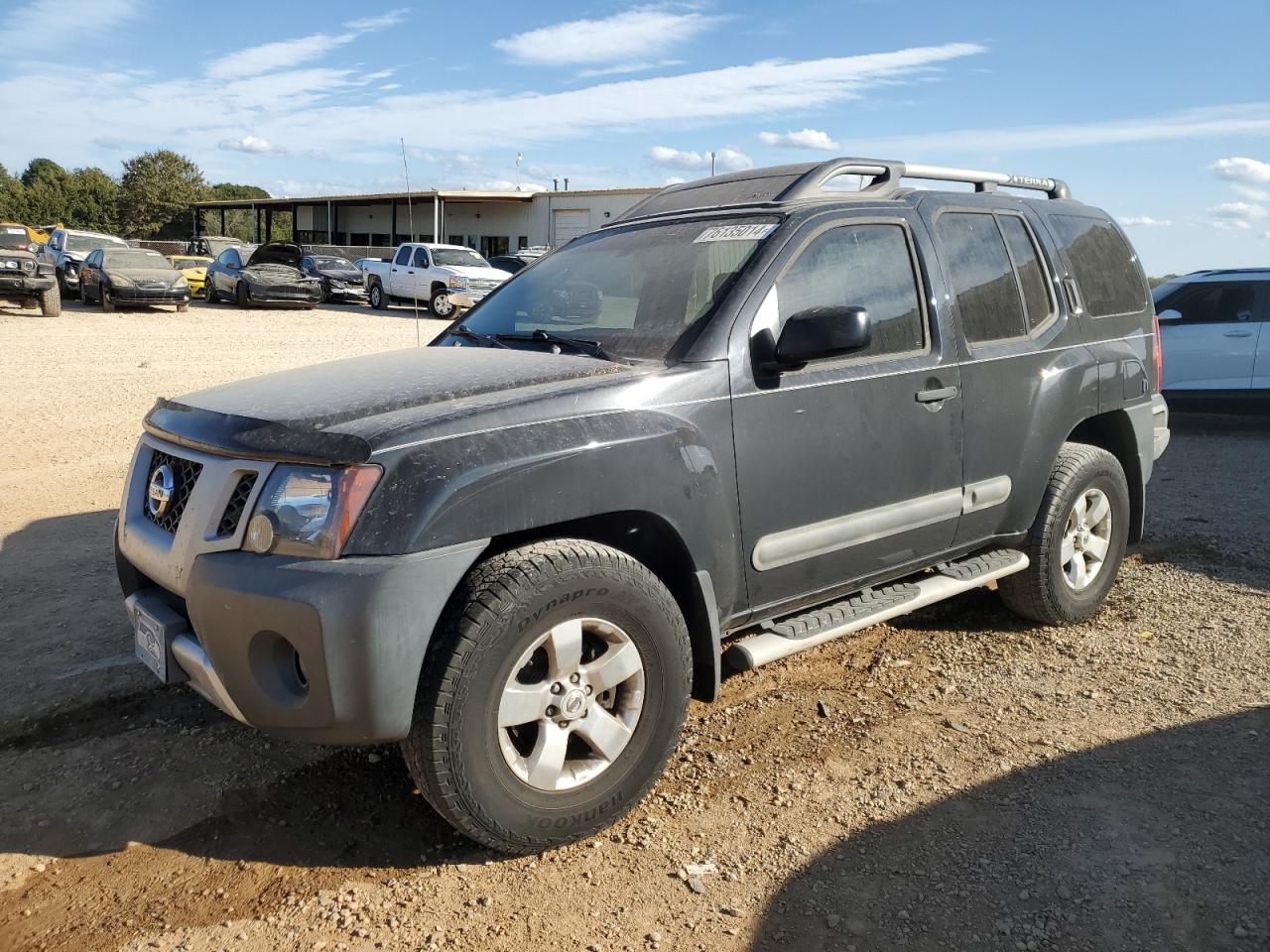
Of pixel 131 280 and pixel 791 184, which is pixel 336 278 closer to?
pixel 131 280

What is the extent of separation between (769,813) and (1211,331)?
9.59 metres

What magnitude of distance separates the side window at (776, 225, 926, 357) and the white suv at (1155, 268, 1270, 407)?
791 cm

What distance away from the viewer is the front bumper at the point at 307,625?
8.36 feet

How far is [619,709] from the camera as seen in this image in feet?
10.1

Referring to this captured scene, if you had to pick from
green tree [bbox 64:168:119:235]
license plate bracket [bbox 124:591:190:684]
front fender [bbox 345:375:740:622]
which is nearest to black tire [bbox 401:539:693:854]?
front fender [bbox 345:375:740:622]

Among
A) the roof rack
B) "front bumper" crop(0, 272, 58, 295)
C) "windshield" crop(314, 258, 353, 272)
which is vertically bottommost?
the roof rack

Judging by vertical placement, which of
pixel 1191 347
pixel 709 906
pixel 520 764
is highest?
pixel 1191 347

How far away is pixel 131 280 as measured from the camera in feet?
72.8

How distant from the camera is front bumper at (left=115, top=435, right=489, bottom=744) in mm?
2548

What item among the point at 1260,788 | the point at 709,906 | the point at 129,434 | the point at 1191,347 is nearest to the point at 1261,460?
the point at 1191,347

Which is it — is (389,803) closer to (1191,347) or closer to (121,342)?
(1191,347)

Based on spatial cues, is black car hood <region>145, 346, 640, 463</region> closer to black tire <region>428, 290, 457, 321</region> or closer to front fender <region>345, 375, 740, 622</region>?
front fender <region>345, 375, 740, 622</region>

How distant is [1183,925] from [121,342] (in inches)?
679

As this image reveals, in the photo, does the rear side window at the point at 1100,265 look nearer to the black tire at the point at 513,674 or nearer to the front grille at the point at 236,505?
the black tire at the point at 513,674
